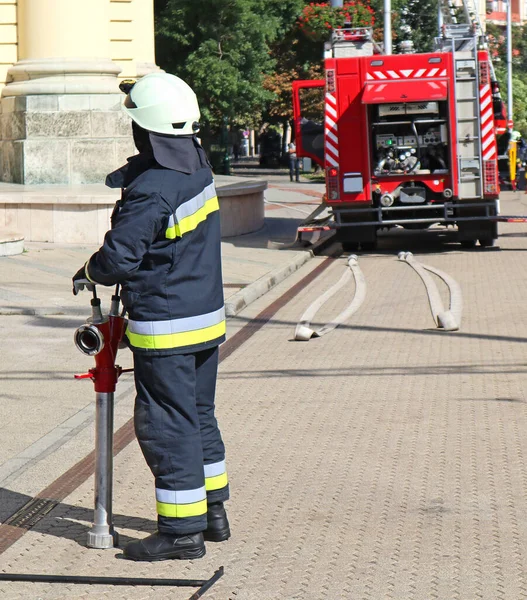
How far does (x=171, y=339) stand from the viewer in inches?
183

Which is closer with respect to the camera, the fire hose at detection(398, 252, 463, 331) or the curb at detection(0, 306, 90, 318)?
the fire hose at detection(398, 252, 463, 331)

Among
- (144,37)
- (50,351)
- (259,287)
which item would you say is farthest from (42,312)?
(144,37)

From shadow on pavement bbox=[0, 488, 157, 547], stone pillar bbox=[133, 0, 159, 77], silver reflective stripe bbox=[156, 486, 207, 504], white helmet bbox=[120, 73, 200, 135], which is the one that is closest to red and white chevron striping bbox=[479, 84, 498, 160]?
stone pillar bbox=[133, 0, 159, 77]

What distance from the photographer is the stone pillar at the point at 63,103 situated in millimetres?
19719

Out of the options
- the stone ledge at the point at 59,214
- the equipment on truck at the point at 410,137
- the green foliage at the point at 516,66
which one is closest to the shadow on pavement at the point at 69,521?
the stone ledge at the point at 59,214

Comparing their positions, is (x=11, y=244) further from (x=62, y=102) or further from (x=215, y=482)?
(x=215, y=482)

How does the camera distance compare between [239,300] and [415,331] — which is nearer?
[415,331]

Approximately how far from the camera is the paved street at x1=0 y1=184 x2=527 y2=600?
468cm

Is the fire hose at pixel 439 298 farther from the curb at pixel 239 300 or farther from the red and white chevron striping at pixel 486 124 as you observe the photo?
the red and white chevron striping at pixel 486 124

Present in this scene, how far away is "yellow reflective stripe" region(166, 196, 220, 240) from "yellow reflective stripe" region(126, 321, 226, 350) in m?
0.39

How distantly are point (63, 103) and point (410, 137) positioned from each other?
5854mm

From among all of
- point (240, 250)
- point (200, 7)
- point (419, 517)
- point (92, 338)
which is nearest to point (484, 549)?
point (419, 517)

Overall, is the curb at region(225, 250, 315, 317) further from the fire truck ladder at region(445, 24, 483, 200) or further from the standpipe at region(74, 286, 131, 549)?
the standpipe at region(74, 286, 131, 549)

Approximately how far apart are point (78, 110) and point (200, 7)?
16.7m
